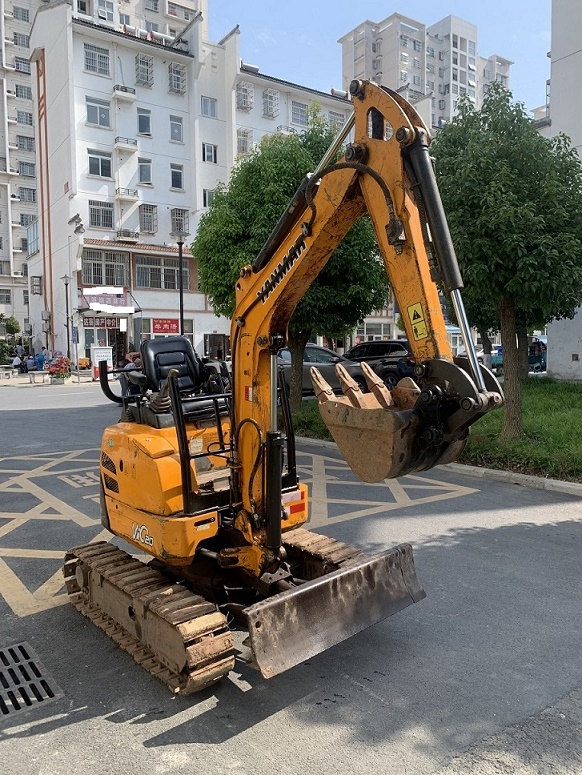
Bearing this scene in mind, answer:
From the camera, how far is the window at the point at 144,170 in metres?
39.8

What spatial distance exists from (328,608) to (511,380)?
7732 mm

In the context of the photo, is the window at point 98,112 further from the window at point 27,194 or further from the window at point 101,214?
the window at point 27,194

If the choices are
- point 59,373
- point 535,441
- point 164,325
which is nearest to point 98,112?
point 164,325

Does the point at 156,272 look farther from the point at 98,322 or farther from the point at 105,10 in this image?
the point at 105,10

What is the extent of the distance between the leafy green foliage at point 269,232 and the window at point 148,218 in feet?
88.1

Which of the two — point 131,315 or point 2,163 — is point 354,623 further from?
point 2,163

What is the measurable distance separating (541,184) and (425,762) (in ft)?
28.7

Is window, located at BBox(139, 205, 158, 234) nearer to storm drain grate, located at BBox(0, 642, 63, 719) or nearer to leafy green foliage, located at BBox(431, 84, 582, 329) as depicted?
leafy green foliage, located at BBox(431, 84, 582, 329)

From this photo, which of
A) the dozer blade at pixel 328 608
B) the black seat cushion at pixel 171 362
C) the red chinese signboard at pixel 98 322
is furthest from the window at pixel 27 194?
the dozer blade at pixel 328 608

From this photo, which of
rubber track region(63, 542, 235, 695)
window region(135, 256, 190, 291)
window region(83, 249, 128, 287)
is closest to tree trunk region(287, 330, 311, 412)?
rubber track region(63, 542, 235, 695)

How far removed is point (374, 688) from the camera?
385cm

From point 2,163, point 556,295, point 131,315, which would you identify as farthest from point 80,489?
point 2,163

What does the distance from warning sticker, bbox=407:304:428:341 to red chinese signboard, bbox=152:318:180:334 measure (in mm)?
36737

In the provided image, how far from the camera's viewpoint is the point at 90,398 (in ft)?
75.6
